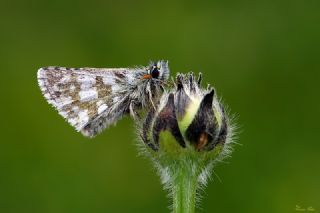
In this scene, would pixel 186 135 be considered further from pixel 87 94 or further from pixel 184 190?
pixel 87 94

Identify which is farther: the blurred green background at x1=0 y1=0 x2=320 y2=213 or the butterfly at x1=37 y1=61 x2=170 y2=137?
the blurred green background at x1=0 y1=0 x2=320 y2=213

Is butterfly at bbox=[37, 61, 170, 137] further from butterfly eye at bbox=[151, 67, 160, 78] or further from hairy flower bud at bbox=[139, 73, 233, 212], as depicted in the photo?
hairy flower bud at bbox=[139, 73, 233, 212]

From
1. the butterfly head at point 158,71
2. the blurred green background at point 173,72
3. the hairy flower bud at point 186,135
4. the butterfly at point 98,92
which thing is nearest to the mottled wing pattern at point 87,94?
the butterfly at point 98,92

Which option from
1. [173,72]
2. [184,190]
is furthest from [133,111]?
[173,72]

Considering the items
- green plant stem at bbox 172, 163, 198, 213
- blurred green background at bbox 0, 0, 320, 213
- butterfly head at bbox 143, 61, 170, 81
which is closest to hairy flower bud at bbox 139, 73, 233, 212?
green plant stem at bbox 172, 163, 198, 213

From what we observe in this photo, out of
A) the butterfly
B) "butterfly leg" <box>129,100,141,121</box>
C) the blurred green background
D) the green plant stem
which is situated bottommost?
the green plant stem

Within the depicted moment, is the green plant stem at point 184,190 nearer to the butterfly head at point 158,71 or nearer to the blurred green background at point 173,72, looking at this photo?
the butterfly head at point 158,71

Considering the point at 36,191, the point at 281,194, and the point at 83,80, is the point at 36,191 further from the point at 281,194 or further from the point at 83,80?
the point at 83,80

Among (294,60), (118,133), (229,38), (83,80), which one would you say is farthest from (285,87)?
(83,80)
